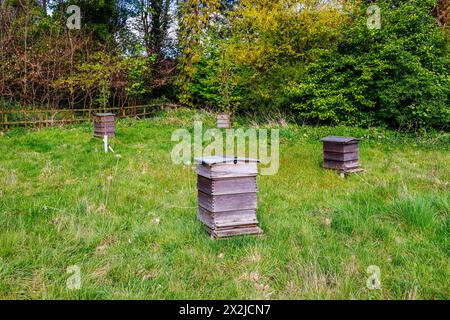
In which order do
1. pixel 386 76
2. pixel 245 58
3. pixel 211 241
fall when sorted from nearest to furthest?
pixel 211 241 < pixel 386 76 < pixel 245 58

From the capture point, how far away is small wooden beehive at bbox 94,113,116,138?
11.4 metres

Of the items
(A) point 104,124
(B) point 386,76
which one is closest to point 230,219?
(A) point 104,124

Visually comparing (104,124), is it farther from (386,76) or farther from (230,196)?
(386,76)

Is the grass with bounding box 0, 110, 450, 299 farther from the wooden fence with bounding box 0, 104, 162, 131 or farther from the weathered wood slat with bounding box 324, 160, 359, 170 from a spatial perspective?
the wooden fence with bounding box 0, 104, 162, 131

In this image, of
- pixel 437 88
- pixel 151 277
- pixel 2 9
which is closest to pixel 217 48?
pixel 2 9

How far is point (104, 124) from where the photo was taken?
11.4 m

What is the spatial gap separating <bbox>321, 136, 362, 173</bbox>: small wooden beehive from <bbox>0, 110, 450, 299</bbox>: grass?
0.32 m

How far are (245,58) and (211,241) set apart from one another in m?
A: 14.2

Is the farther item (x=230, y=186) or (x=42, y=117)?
(x=42, y=117)

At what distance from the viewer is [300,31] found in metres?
15.6

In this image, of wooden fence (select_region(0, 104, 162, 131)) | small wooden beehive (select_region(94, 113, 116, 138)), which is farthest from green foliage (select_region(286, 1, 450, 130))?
wooden fence (select_region(0, 104, 162, 131))

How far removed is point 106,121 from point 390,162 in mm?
8187

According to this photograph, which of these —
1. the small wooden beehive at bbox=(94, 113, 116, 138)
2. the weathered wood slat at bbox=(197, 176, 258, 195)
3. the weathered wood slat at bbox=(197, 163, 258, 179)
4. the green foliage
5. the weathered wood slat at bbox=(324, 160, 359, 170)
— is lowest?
the weathered wood slat at bbox=(324, 160, 359, 170)
